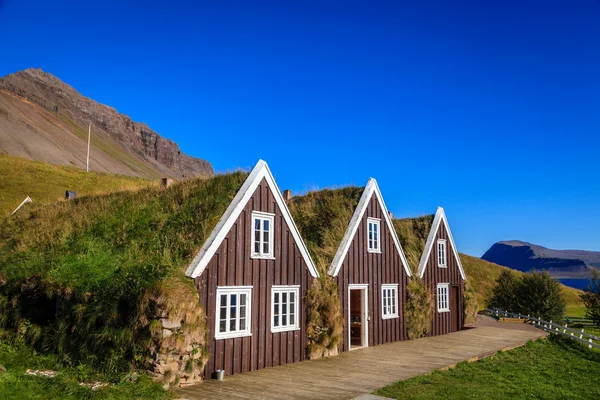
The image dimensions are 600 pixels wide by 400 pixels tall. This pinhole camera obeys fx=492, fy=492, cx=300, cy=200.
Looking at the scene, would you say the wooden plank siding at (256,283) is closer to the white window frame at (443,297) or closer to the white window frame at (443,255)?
the white window frame at (443,297)

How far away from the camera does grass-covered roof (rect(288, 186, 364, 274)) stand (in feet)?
60.6

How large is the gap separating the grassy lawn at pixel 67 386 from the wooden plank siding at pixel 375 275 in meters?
8.82

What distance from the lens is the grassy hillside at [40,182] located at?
154ft

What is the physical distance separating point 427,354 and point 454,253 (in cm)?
1038

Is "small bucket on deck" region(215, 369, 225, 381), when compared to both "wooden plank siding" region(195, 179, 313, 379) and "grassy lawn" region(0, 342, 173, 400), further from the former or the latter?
"grassy lawn" region(0, 342, 173, 400)

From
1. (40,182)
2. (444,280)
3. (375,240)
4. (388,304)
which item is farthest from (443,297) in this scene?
(40,182)

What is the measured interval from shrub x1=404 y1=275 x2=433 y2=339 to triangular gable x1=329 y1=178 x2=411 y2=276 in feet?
2.54

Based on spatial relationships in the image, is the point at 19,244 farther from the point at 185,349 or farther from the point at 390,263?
the point at 390,263

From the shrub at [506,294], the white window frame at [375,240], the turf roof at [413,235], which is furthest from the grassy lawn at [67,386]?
the shrub at [506,294]

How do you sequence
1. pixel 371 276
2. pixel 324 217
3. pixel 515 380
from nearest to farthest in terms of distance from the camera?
pixel 515 380 → pixel 371 276 → pixel 324 217

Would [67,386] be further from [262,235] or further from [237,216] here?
[262,235]

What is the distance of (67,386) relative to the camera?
10.4 meters

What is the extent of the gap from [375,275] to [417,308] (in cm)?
350

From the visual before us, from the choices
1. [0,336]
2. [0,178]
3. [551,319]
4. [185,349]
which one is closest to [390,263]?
[185,349]
